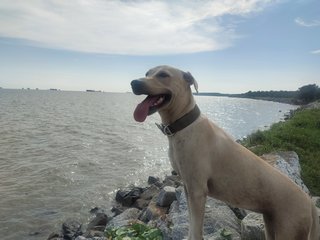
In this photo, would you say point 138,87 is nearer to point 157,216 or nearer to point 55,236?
point 157,216

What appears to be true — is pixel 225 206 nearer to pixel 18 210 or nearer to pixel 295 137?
pixel 18 210

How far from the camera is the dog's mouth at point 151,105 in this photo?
4.73 metres

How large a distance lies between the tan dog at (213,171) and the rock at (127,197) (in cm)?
1161

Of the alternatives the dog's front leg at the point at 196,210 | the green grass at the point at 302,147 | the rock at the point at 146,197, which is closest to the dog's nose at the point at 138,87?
the dog's front leg at the point at 196,210

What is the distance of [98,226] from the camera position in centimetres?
1331

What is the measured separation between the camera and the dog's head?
4770mm

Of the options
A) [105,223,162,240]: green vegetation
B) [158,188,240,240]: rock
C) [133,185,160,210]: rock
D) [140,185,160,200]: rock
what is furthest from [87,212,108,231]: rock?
[105,223,162,240]: green vegetation

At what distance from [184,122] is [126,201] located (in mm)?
12010

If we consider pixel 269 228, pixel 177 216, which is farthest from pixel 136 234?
pixel 269 228

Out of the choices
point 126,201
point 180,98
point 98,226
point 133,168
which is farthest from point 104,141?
point 180,98

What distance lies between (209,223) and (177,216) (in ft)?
2.06

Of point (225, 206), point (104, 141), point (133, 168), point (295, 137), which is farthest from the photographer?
point (104, 141)

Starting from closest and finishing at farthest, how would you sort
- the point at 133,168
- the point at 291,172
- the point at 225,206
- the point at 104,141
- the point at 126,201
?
1. the point at 225,206
2. the point at 291,172
3. the point at 126,201
4. the point at 133,168
5. the point at 104,141

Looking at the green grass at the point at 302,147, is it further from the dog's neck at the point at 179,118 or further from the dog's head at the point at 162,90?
the dog's head at the point at 162,90
